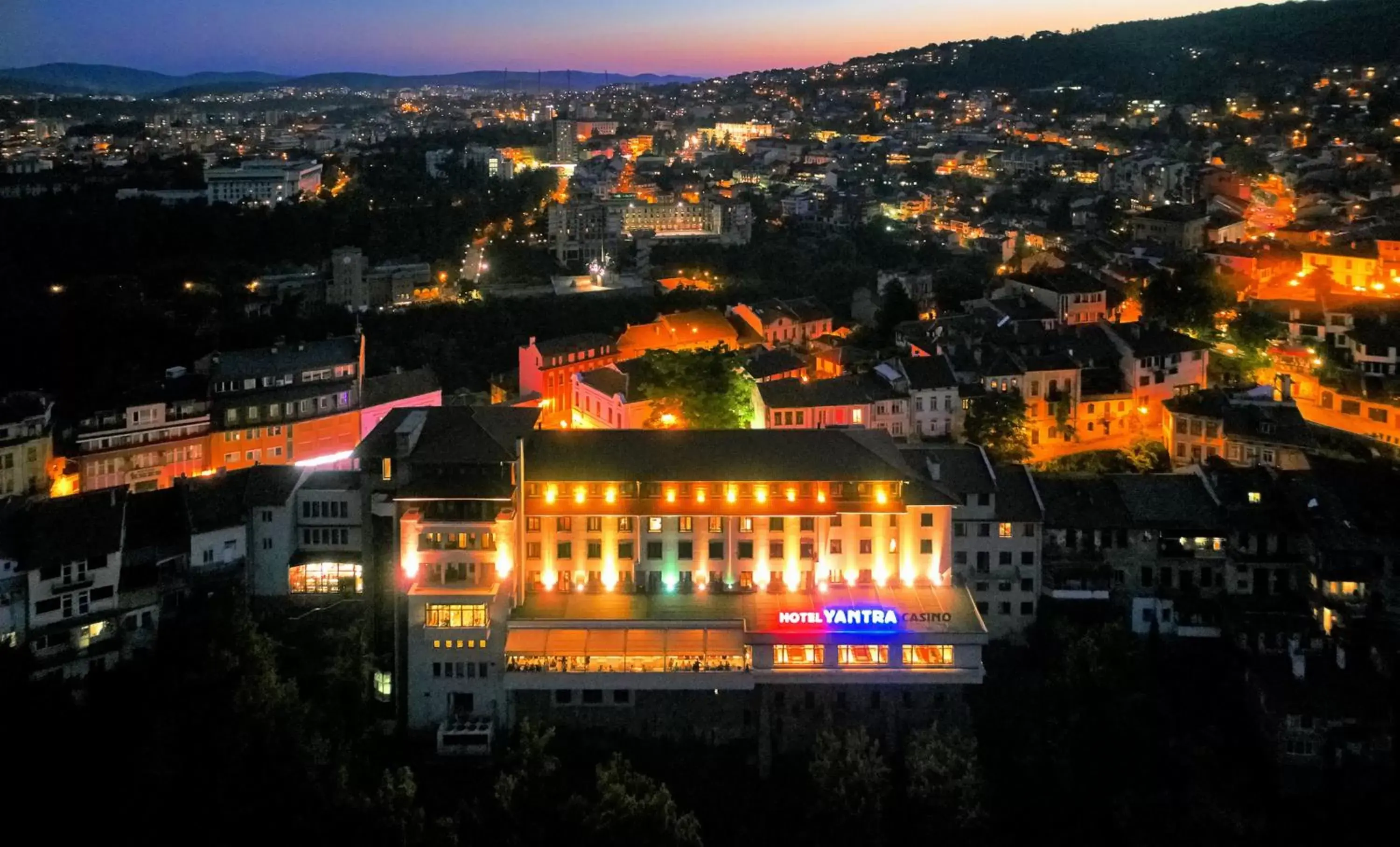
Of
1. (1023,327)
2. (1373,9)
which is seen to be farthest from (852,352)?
(1373,9)

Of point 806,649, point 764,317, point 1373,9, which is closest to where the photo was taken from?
point 806,649

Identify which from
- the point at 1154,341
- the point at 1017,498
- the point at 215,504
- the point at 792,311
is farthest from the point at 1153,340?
the point at 215,504

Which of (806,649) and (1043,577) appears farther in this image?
(1043,577)

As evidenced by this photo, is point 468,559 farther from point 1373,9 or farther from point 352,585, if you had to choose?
point 1373,9

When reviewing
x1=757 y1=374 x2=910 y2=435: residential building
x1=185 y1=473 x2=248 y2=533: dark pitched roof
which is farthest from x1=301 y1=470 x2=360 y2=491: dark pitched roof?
x1=757 y1=374 x2=910 y2=435: residential building

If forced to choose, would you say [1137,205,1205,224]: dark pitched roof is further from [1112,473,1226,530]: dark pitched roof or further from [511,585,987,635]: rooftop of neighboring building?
[511,585,987,635]: rooftop of neighboring building
